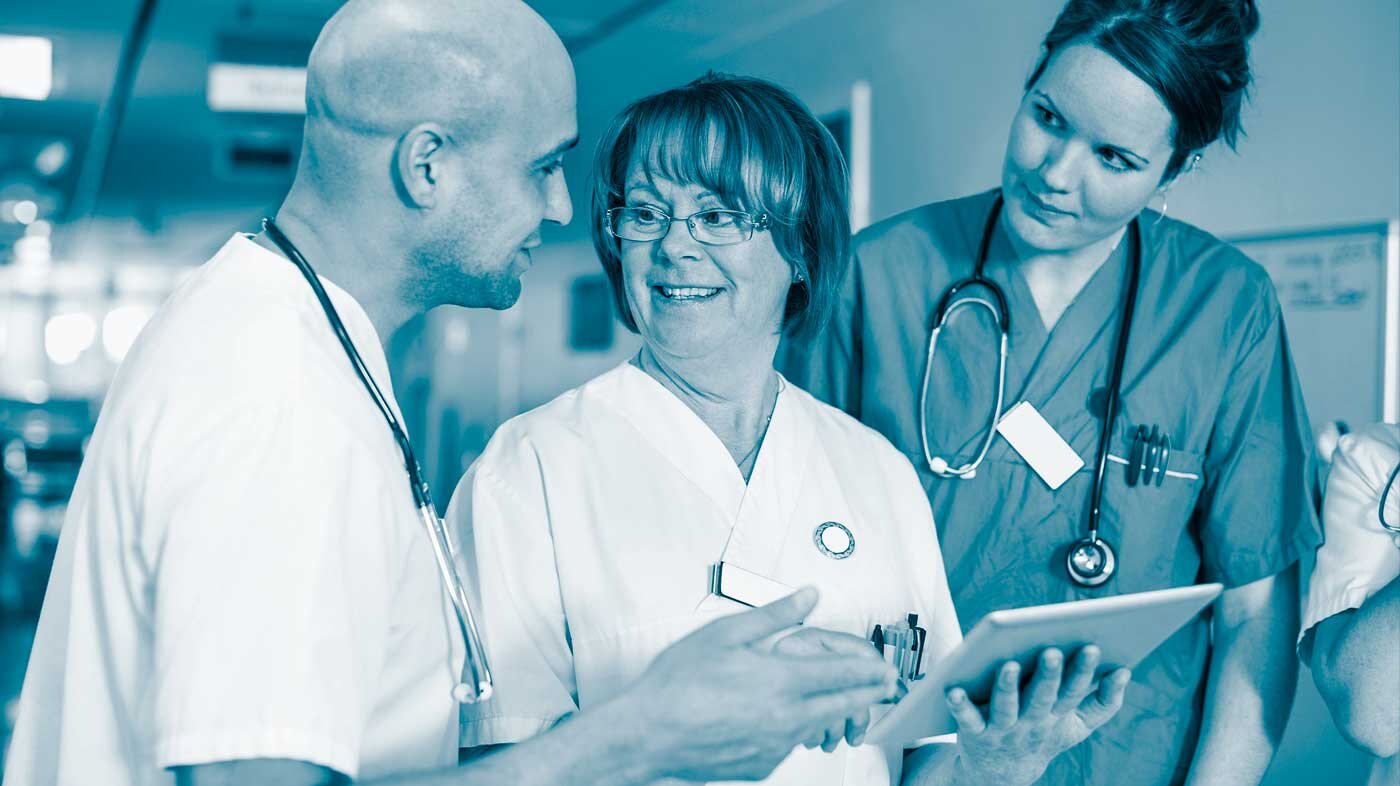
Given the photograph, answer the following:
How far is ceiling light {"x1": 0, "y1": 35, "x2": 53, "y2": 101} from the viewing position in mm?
4785

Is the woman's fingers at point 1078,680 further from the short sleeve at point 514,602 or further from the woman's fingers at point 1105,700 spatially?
the short sleeve at point 514,602

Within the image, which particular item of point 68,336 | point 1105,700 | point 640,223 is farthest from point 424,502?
point 68,336

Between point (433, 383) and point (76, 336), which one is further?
point (76, 336)

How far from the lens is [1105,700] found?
116 cm

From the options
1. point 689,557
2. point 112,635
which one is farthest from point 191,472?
point 689,557

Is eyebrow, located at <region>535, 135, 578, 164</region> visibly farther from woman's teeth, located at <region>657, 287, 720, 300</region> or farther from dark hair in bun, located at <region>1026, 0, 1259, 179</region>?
dark hair in bun, located at <region>1026, 0, 1259, 179</region>

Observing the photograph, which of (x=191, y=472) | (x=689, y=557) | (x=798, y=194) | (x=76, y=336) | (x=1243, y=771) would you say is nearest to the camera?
(x=191, y=472)

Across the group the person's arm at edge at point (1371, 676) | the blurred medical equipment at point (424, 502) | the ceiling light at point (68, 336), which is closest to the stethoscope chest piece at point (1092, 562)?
the person's arm at edge at point (1371, 676)

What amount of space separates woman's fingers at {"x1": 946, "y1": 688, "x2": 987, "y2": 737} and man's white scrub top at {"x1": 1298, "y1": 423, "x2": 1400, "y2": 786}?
19.4 inches

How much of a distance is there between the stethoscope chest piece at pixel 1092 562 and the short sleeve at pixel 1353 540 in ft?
0.72

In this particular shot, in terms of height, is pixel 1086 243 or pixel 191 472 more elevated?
pixel 1086 243

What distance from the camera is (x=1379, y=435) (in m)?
1.36

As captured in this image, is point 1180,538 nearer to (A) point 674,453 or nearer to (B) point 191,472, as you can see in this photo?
(A) point 674,453

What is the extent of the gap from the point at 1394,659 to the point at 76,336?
1410 cm
